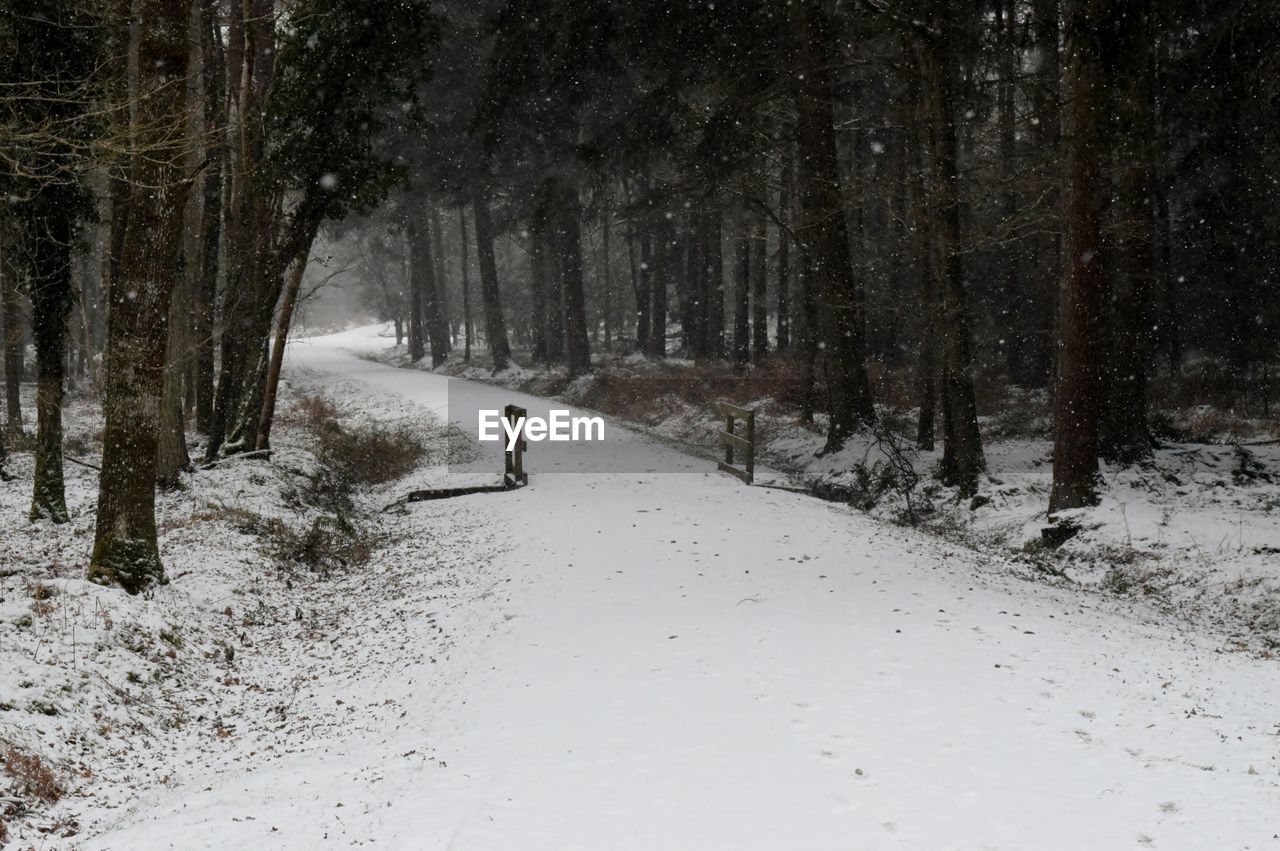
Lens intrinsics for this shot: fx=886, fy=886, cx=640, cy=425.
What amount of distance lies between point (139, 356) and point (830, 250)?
508 inches

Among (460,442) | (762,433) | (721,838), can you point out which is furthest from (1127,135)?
(460,442)

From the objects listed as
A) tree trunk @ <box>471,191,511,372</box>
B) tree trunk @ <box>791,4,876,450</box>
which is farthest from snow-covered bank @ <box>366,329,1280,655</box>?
tree trunk @ <box>471,191,511,372</box>

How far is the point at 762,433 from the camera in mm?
21703

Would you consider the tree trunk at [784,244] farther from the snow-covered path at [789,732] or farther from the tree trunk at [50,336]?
the tree trunk at [50,336]

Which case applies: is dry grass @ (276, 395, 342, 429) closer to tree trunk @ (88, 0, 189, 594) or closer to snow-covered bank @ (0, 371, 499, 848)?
snow-covered bank @ (0, 371, 499, 848)

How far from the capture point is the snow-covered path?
4.73 meters

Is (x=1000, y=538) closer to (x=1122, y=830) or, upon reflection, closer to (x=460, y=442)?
(x=1122, y=830)

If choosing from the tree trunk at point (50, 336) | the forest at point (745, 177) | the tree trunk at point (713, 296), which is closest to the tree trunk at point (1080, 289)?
the forest at point (745, 177)

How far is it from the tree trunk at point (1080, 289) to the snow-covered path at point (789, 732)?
3.54 metres

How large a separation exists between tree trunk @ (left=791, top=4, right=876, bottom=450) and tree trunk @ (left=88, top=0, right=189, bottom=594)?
38.1ft

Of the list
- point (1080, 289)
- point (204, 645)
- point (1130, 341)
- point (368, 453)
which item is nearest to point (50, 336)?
point (204, 645)

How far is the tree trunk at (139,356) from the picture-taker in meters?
8.62

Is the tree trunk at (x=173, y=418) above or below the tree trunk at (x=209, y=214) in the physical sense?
below

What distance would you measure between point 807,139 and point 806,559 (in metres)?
10.5
